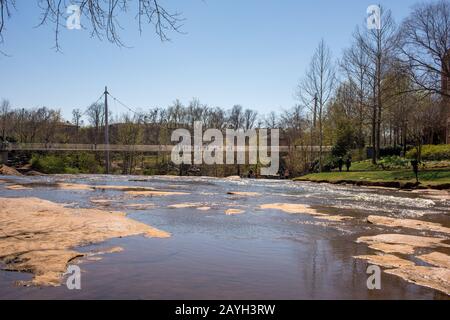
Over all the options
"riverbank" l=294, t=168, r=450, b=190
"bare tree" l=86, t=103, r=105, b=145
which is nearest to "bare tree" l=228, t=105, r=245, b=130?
"bare tree" l=86, t=103, r=105, b=145

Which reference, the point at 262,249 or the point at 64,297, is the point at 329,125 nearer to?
the point at 262,249

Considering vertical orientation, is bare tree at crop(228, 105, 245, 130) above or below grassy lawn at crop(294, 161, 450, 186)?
above

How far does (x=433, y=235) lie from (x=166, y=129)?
188 feet

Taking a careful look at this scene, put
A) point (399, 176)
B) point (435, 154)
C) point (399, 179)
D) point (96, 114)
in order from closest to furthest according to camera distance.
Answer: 1. point (399, 179)
2. point (399, 176)
3. point (435, 154)
4. point (96, 114)

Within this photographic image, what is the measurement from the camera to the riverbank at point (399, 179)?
72.8 ft

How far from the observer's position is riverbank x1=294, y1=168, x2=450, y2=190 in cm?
2220

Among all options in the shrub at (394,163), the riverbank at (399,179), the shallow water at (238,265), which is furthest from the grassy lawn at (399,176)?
the shallow water at (238,265)

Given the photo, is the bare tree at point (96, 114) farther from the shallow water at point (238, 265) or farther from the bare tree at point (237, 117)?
the shallow water at point (238, 265)

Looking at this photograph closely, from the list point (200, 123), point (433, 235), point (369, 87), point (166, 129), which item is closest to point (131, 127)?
point (166, 129)

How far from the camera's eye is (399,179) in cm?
2484

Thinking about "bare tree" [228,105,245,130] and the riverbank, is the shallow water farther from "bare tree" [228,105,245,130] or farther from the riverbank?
"bare tree" [228,105,245,130]

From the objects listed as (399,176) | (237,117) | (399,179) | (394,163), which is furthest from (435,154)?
(237,117)

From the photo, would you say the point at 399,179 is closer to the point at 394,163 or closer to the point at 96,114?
the point at 394,163

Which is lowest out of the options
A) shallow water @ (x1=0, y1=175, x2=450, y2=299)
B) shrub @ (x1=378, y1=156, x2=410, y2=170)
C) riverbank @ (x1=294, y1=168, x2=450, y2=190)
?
shallow water @ (x1=0, y1=175, x2=450, y2=299)
